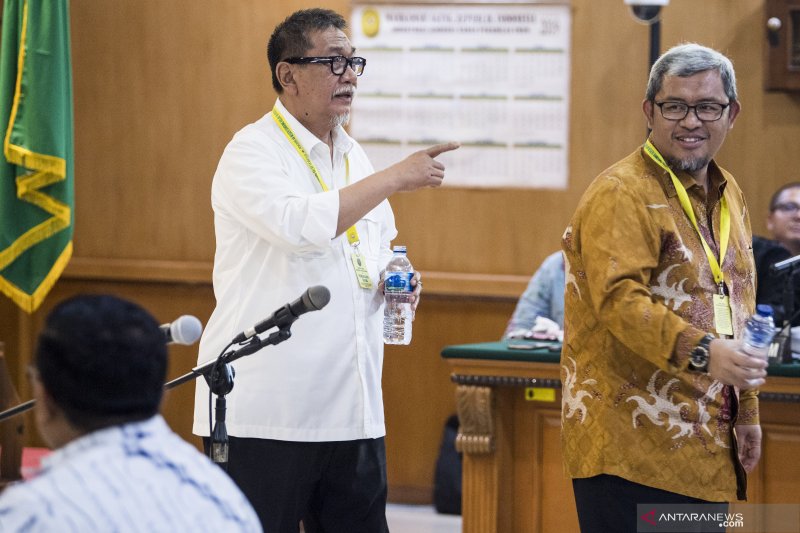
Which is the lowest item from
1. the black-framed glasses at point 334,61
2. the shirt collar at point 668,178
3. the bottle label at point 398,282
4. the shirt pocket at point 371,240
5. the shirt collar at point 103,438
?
the shirt collar at point 103,438

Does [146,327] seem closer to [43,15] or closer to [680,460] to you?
[680,460]

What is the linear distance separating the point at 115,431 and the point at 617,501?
1227 millimetres

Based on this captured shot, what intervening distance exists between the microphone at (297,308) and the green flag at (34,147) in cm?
325

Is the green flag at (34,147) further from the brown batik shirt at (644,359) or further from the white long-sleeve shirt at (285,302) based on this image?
the brown batik shirt at (644,359)

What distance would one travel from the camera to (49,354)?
1396 millimetres

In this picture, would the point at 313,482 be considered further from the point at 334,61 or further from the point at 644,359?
the point at 334,61

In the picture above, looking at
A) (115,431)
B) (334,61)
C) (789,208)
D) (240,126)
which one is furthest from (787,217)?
(115,431)

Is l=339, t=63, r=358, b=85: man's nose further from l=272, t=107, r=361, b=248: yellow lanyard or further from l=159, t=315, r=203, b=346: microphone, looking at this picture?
Result: l=159, t=315, r=203, b=346: microphone

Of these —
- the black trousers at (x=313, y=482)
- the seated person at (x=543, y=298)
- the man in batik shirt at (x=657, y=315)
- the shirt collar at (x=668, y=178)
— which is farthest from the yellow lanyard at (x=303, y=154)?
the seated person at (x=543, y=298)

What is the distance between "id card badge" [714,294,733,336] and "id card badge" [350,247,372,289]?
83cm

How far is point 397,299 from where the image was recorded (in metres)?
2.80

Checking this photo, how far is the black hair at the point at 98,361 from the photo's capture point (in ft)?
4.55

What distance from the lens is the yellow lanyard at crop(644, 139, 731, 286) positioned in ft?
7.65

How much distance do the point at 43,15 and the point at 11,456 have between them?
1.97 meters
